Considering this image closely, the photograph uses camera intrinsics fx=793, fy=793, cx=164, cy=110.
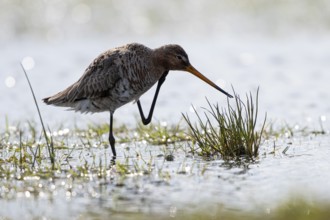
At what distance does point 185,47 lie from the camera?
16.0 meters

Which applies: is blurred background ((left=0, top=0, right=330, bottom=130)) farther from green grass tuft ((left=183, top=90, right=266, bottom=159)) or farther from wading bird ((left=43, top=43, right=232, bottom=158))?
green grass tuft ((left=183, top=90, right=266, bottom=159))

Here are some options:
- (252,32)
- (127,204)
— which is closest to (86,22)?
(252,32)

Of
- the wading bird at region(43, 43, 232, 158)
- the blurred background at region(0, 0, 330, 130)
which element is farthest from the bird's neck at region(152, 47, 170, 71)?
the blurred background at region(0, 0, 330, 130)

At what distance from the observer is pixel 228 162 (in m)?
7.67

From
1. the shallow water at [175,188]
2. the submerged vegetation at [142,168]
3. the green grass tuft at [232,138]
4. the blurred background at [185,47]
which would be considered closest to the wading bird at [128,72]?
the submerged vegetation at [142,168]

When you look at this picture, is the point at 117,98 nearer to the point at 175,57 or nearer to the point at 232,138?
the point at 175,57

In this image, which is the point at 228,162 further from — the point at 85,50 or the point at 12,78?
the point at 85,50

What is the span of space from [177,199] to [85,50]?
953 cm

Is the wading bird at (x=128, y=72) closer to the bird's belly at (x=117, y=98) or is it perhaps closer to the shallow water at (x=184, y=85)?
the bird's belly at (x=117, y=98)

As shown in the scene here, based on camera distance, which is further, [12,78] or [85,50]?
[85,50]

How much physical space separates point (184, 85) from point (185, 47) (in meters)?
3.00

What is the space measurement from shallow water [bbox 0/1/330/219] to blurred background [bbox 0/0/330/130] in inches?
0.9

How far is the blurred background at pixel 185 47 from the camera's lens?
1187 centimetres

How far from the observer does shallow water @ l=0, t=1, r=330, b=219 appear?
21.7 feet
